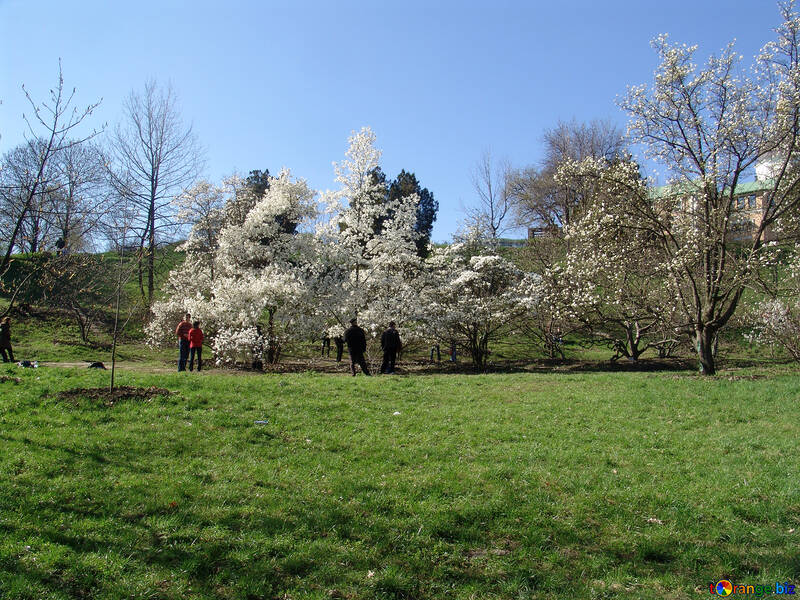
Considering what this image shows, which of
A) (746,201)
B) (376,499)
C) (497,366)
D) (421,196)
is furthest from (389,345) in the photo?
(421,196)

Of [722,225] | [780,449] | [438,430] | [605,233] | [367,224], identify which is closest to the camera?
[780,449]

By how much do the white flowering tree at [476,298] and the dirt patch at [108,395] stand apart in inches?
446

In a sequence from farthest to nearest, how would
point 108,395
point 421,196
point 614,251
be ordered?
1. point 421,196
2. point 614,251
3. point 108,395

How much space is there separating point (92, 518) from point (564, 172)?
14.7 m

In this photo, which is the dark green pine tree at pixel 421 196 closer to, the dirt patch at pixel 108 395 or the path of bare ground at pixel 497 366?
the path of bare ground at pixel 497 366

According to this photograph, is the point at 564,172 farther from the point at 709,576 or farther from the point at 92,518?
the point at 92,518

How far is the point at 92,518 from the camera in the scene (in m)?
4.48

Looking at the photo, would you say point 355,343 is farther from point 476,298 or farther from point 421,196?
point 421,196

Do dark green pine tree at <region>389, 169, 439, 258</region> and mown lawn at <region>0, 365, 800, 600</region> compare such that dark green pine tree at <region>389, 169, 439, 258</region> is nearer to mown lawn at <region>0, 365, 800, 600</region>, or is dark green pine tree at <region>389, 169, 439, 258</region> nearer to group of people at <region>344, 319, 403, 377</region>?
group of people at <region>344, 319, 403, 377</region>

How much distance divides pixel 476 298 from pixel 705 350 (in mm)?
7634

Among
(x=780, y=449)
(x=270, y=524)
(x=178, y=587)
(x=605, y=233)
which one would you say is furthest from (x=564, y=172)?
(x=178, y=587)

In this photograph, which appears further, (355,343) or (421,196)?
(421,196)

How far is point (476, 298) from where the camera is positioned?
19203 millimetres

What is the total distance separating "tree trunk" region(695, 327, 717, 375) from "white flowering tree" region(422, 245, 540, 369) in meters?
5.49
